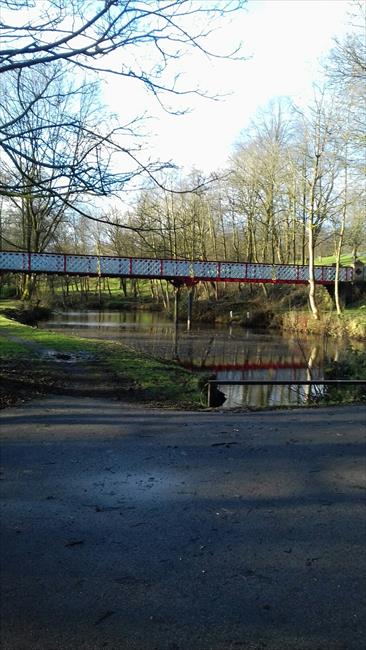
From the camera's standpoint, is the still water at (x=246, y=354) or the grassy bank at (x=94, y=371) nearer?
the grassy bank at (x=94, y=371)

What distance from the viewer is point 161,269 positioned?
114 feet

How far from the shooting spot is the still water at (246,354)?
1371cm

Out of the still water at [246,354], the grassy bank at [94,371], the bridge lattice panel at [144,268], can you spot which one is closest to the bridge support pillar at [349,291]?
the still water at [246,354]

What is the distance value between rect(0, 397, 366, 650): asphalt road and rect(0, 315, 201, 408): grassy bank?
12.0ft

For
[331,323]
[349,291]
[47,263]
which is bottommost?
[331,323]

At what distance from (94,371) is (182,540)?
920 centimetres

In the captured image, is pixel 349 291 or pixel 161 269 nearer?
pixel 161 269

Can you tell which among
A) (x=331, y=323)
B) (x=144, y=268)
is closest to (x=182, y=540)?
(x=331, y=323)

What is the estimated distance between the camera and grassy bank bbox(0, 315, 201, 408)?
10.6 m

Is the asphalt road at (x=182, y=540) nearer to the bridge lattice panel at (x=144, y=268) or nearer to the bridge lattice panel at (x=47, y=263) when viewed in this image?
the bridge lattice panel at (x=47, y=263)

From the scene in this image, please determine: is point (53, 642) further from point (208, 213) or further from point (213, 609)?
point (208, 213)

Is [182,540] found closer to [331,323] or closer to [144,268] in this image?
[331,323]

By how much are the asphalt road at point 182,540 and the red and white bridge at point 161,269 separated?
25.5 metres

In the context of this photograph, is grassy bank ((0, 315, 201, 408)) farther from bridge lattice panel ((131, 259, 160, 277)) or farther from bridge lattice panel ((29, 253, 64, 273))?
bridge lattice panel ((131, 259, 160, 277))
